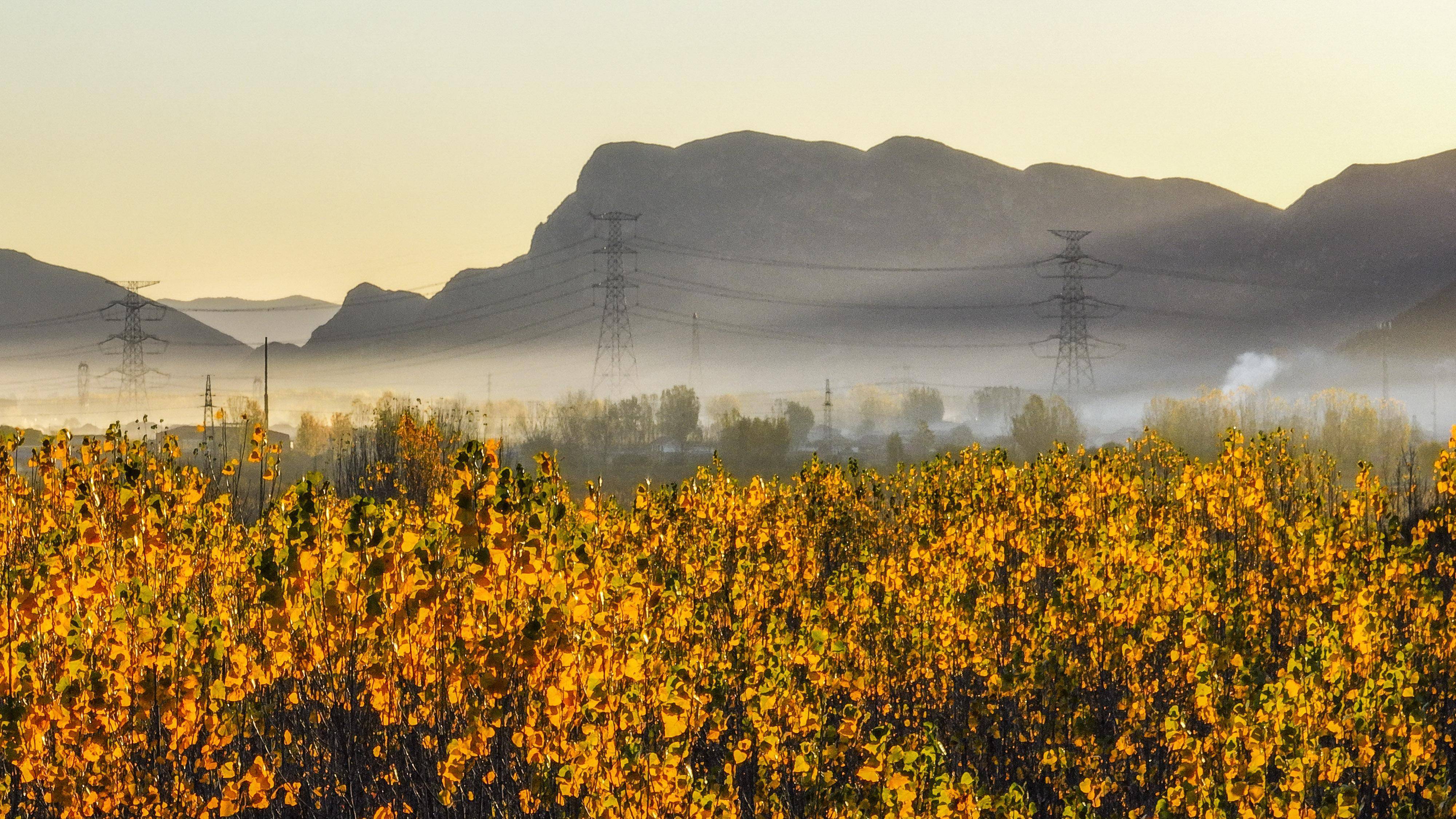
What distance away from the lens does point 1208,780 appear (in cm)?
407

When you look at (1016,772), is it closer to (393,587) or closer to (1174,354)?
(393,587)

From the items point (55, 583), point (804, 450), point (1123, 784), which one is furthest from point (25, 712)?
point (804, 450)

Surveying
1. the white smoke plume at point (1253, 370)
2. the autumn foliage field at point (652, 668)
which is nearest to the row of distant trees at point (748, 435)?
the autumn foliage field at point (652, 668)

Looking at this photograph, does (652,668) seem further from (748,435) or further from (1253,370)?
(1253,370)

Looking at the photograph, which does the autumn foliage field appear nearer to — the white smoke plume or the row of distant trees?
the row of distant trees

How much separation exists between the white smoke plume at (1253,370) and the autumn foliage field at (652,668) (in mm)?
165982

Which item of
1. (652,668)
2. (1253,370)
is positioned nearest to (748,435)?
(652,668)

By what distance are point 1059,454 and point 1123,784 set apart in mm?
6144

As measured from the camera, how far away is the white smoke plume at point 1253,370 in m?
168

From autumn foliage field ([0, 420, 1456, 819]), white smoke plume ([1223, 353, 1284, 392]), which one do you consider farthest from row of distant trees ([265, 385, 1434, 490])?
white smoke plume ([1223, 353, 1284, 392])

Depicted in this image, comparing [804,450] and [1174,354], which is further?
[1174,354]

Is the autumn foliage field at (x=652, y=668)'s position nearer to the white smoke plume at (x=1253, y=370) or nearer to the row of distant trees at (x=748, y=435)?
the row of distant trees at (x=748, y=435)

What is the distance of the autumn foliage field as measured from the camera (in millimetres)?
4043

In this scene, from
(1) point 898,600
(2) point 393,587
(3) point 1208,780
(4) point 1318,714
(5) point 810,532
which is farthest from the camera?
(5) point 810,532
